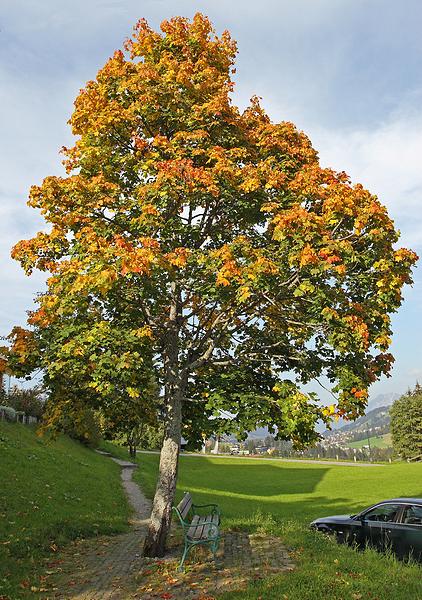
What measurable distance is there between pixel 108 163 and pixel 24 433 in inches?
881

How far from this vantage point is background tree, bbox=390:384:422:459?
279ft

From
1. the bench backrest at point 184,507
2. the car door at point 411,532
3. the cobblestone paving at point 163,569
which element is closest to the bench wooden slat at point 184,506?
the bench backrest at point 184,507

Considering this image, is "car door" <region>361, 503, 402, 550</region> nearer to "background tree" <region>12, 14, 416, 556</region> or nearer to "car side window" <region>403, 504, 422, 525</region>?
"car side window" <region>403, 504, 422, 525</region>

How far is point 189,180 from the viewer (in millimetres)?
9992

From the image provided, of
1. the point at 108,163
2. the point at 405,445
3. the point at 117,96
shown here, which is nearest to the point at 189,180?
the point at 108,163

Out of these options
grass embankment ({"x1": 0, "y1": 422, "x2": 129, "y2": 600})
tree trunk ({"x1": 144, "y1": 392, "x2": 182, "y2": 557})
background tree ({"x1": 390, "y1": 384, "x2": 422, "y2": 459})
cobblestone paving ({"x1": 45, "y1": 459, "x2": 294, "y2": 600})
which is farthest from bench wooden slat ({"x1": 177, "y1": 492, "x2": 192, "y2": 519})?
background tree ({"x1": 390, "y1": 384, "x2": 422, "y2": 459})

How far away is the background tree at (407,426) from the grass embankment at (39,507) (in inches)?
2911

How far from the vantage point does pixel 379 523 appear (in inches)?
460

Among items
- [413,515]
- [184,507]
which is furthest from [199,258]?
[413,515]

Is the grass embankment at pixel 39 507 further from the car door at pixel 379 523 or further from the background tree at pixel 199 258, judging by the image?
the car door at pixel 379 523

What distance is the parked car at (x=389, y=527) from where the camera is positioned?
10.8 meters

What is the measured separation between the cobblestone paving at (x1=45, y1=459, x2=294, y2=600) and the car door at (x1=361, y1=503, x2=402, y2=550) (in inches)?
92.8

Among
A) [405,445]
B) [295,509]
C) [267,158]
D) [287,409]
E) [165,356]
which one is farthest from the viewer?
[405,445]

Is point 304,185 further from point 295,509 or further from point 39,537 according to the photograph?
point 295,509
